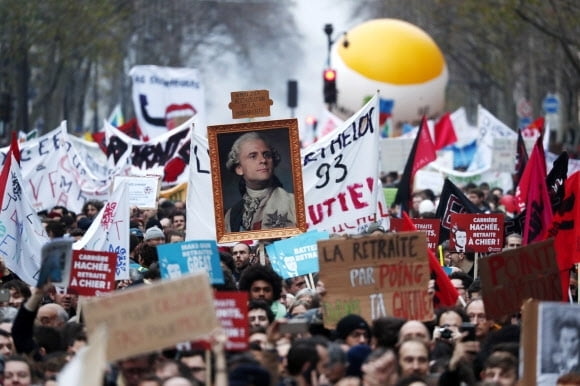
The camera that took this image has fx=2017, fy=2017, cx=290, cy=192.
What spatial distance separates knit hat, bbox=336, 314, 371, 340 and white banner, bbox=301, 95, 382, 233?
582 centimetres

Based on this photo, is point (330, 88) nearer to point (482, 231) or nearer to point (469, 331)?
point (482, 231)

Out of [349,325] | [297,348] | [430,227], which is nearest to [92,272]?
[349,325]

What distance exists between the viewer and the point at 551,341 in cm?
977

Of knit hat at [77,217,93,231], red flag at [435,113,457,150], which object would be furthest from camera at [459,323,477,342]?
red flag at [435,113,457,150]

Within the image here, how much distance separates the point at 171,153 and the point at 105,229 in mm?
8431

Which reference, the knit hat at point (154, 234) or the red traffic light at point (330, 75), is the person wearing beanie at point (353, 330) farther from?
the red traffic light at point (330, 75)

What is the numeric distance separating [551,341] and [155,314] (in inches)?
76.5

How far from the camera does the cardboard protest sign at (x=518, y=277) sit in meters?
11.4

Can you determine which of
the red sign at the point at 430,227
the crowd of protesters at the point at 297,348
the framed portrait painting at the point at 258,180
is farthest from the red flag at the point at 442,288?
the framed portrait painting at the point at 258,180

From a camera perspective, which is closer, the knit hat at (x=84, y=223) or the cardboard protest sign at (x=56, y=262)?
the cardboard protest sign at (x=56, y=262)

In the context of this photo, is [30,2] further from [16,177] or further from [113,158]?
[16,177]

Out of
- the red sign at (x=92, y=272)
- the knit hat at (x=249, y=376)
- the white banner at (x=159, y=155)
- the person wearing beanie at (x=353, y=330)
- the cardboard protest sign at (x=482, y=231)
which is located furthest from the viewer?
the white banner at (x=159, y=155)

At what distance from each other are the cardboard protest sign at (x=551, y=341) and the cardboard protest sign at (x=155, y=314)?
5.20 feet

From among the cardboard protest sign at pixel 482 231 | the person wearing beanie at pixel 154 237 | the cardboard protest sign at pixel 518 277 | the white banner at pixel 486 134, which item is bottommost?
the cardboard protest sign at pixel 518 277
